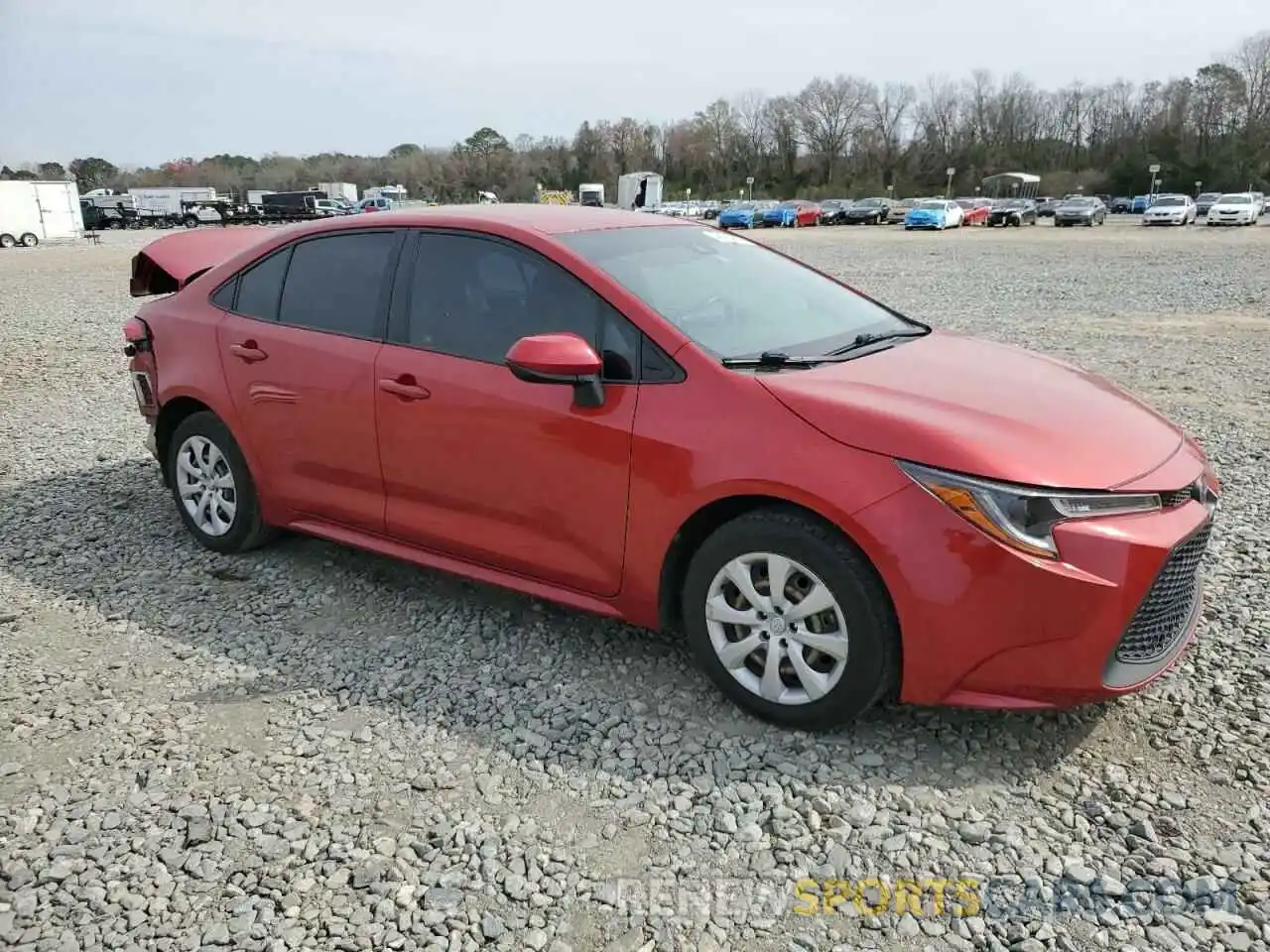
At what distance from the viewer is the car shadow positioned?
3.25 m

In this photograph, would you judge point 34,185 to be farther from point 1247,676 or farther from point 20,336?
point 1247,676

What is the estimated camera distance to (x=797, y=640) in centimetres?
321

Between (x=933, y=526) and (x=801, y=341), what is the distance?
1121 mm

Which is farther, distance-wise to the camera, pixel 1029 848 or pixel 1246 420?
pixel 1246 420

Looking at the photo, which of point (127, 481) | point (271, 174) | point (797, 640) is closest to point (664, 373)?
point (797, 640)

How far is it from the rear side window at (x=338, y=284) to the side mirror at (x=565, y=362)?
1050 mm

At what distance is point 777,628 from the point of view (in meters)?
3.24

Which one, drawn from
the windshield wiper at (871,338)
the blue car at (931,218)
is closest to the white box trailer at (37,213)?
the blue car at (931,218)

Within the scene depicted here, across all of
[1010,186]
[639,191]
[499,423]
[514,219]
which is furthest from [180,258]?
Result: [1010,186]

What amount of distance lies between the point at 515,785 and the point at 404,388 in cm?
168

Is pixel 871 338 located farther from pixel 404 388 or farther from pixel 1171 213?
pixel 1171 213

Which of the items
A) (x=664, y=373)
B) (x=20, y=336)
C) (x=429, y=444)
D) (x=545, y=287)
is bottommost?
(x=20, y=336)

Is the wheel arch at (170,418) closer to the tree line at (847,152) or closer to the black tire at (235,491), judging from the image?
the black tire at (235,491)

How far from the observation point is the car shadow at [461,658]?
10.7 feet
